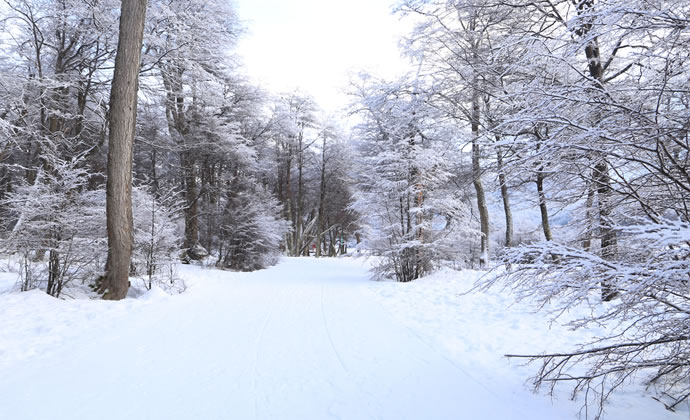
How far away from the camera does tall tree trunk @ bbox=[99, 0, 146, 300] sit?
5.96 meters

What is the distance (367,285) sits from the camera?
8.85m

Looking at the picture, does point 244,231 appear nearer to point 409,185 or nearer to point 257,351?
point 409,185

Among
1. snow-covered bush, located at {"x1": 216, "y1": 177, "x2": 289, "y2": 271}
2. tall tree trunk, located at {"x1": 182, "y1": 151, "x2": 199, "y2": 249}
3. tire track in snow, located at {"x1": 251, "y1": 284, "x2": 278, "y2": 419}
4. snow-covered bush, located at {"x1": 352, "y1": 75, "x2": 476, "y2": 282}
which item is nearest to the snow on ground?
tire track in snow, located at {"x1": 251, "y1": 284, "x2": 278, "y2": 419}

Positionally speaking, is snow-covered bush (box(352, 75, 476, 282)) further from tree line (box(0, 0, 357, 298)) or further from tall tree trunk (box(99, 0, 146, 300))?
tall tree trunk (box(99, 0, 146, 300))

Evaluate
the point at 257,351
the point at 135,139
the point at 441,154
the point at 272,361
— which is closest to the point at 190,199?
the point at 135,139

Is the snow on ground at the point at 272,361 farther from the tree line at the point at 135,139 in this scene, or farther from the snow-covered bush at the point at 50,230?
the tree line at the point at 135,139

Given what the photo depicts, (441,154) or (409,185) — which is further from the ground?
(441,154)

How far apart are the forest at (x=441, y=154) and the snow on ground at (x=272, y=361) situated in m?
0.49

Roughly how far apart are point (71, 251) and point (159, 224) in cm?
205

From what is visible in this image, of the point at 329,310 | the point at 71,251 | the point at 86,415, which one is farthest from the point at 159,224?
the point at 86,415

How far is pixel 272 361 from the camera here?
10.9 ft

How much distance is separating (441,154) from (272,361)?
7.41 meters

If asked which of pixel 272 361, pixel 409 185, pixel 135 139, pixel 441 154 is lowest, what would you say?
pixel 272 361

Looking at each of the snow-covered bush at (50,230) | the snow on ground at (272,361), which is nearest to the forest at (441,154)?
the snow-covered bush at (50,230)
